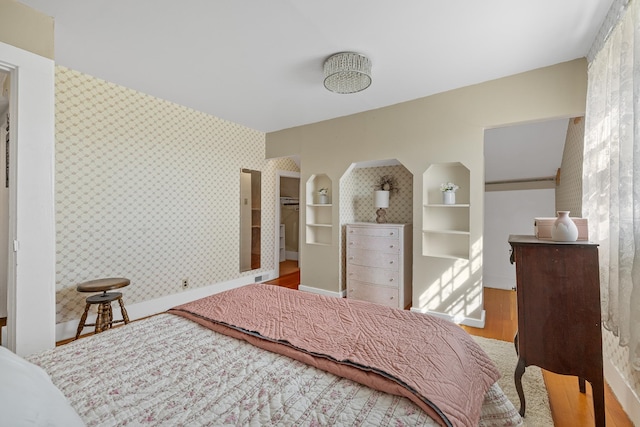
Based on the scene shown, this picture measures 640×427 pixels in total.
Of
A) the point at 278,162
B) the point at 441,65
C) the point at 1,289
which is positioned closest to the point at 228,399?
the point at 441,65

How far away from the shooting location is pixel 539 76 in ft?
8.73

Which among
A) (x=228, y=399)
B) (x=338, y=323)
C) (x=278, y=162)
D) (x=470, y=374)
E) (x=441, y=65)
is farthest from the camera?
(x=278, y=162)

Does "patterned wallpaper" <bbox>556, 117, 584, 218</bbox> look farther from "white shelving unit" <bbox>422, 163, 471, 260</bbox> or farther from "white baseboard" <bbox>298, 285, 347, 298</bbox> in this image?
"white baseboard" <bbox>298, 285, 347, 298</bbox>

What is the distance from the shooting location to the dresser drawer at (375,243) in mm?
3475

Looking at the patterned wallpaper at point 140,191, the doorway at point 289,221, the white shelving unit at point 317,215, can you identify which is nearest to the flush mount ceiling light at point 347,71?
the white shelving unit at point 317,215

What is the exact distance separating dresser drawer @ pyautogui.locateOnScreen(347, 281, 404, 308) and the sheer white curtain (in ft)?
6.50

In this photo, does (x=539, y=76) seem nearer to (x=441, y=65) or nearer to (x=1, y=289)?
(x=441, y=65)

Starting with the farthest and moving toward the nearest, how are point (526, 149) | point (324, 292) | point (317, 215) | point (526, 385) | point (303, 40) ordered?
point (317, 215)
point (324, 292)
point (526, 149)
point (303, 40)
point (526, 385)

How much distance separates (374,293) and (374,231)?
0.80 m

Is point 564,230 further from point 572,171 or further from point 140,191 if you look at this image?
point 140,191

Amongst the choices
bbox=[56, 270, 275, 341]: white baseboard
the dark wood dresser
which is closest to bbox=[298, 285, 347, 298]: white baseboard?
bbox=[56, 270, 275, 341]: white baseboard

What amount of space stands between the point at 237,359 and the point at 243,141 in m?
3.76

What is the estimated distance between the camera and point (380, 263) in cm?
356

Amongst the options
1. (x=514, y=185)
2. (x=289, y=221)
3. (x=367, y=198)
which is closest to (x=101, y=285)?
(x=367, y=198)
